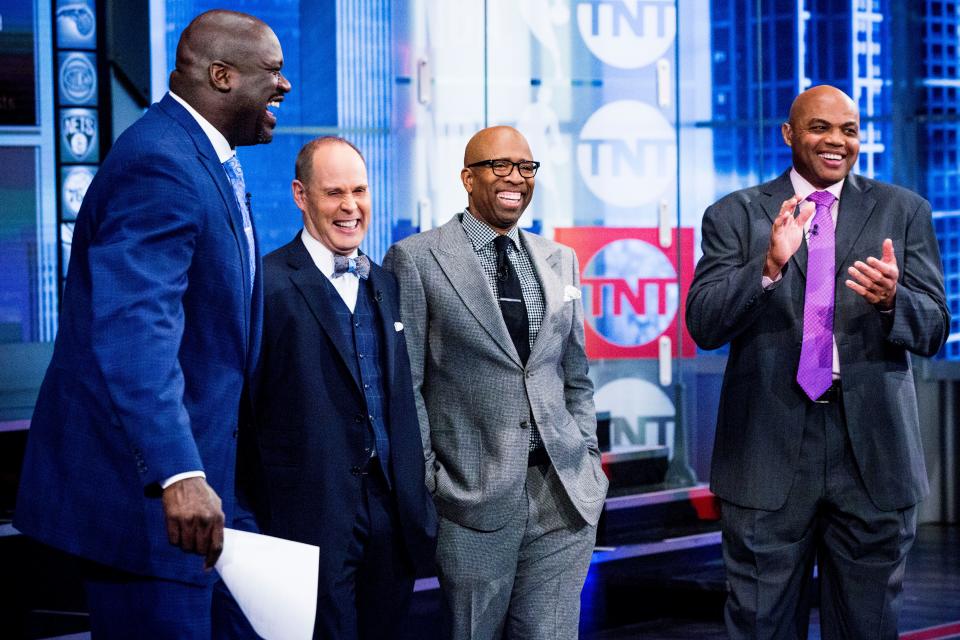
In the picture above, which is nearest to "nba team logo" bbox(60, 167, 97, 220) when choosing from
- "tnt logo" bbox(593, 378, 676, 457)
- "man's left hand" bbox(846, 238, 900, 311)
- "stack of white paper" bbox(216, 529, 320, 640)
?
"tnt logo" bbox(593, 378, 676, 457)

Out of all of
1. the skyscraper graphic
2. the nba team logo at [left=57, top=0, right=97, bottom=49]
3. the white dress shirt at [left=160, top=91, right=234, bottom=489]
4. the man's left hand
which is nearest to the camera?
the white dress shirt at [left=160, top=91, right=234, bottom=489]

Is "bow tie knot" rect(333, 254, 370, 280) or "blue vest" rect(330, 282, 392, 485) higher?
"bow tie knot" rect(333, 254, 370, 280)

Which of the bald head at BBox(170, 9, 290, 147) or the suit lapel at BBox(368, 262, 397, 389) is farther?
the suit lapel at BBox(368, 262, 397, 389)

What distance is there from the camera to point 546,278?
112 inches

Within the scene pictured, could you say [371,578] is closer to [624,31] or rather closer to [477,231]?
[477,231]

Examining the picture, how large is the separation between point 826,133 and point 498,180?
0.77m

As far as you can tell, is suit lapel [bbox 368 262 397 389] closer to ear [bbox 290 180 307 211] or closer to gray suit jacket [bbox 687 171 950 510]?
ear [bbox 290 180 307 211]

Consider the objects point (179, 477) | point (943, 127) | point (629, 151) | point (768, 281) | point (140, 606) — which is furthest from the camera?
point (943, 127)

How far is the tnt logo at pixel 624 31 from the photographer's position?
578 cm

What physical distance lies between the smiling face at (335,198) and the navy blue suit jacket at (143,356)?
Answer: 0.69 m

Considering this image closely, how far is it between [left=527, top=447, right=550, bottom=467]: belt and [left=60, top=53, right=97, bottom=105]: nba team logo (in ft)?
10.3

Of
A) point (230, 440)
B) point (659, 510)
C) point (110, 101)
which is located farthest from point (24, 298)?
point (230, 440)

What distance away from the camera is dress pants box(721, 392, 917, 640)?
8.89ft

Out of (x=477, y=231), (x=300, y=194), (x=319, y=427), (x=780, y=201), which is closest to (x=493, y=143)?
(x=477, y=231)
